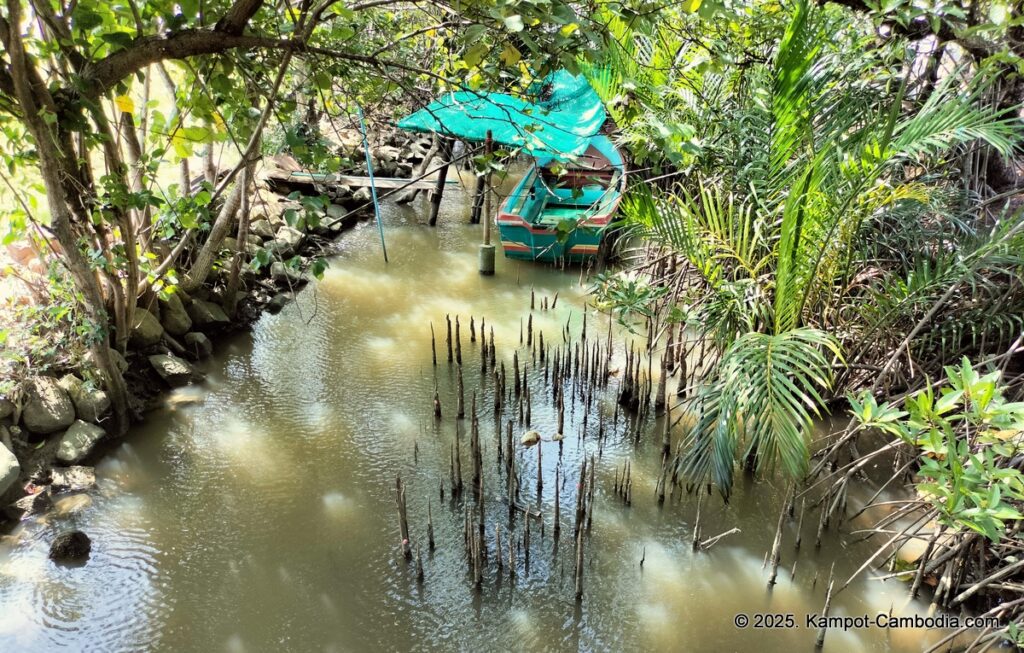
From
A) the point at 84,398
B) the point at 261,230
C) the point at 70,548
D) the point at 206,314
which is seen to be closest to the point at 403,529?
the point at 70,548

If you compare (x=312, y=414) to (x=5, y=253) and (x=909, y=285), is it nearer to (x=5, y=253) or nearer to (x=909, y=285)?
(x=5, y=253)

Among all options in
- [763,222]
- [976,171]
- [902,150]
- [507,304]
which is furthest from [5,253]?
[976,171]

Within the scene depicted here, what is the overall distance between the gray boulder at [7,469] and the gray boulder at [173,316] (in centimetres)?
171

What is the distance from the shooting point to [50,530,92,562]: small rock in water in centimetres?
349

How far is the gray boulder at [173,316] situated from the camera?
210 inches

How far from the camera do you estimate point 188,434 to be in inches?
181

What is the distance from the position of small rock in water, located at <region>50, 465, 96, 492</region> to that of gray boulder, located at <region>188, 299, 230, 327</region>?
5.91ft

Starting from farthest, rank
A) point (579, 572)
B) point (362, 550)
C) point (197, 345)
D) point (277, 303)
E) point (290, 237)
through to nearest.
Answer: point (290, 237) → point (277, 303) → point (197, 345) → point (362, 550) → point (579, 572)

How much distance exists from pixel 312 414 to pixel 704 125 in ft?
11.2

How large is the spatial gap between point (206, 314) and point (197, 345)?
349 millimetres

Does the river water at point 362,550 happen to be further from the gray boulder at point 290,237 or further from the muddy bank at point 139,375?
the gray boulder at point 290,237

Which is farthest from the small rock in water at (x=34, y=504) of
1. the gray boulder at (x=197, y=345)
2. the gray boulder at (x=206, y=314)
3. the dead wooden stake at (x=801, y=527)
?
the dead wooden stake at (x=801, y=527)

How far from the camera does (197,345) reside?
215 inches

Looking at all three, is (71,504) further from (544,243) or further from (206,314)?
(544,243)
